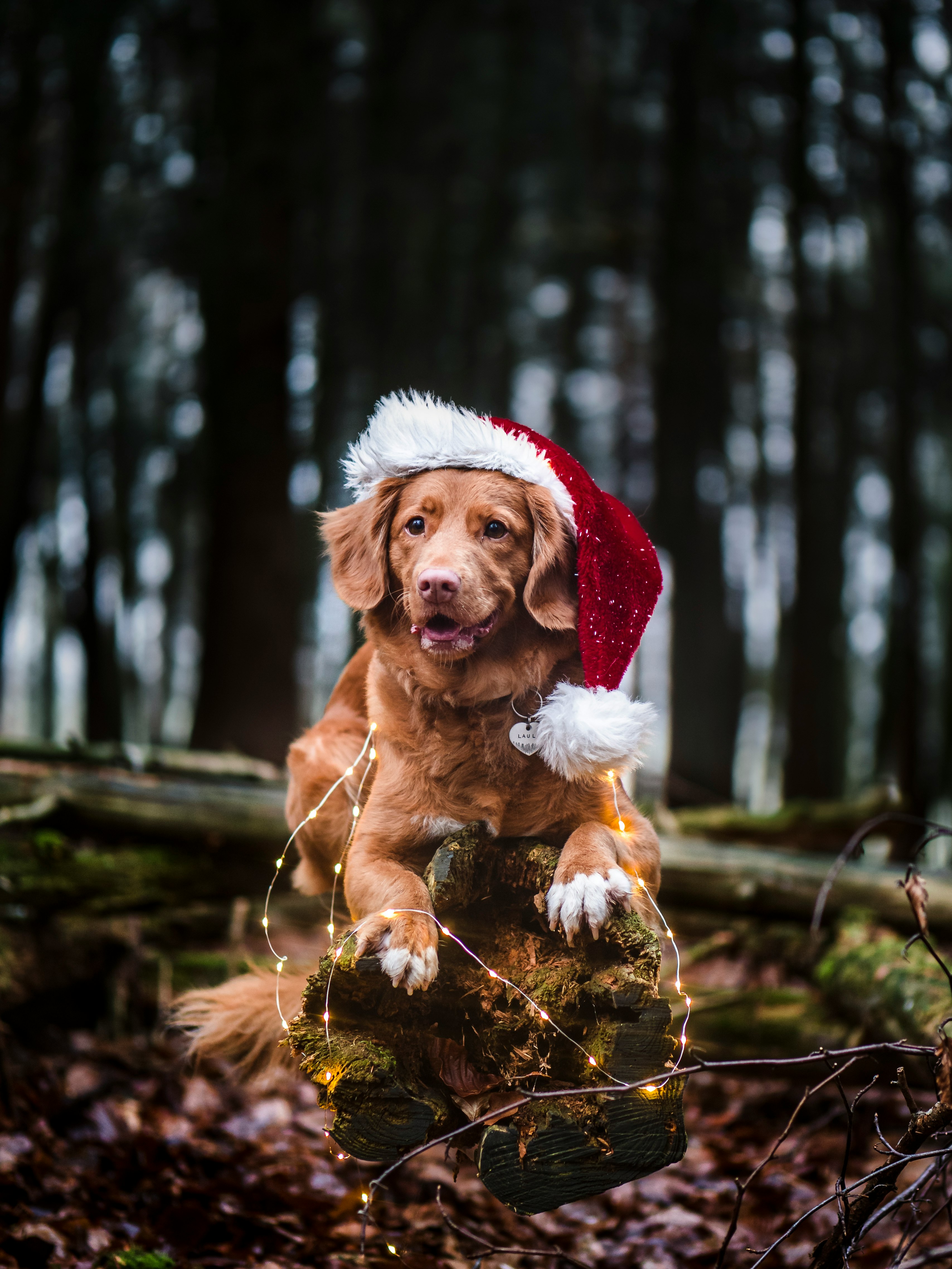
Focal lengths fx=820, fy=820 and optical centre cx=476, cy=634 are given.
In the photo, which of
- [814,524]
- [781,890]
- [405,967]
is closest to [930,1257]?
[405,967]

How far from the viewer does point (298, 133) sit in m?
6.79

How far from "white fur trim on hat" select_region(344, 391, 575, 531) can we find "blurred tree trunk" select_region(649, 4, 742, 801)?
208 inches

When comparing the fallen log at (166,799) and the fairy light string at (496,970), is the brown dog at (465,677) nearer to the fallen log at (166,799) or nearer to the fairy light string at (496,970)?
the fairy light string at (496,970)

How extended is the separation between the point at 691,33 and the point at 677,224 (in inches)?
63.8

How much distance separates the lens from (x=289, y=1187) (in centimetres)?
249

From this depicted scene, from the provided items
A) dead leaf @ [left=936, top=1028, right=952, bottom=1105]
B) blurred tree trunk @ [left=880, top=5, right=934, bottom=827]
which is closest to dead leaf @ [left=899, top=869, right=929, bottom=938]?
dead leaf @ [left=936, top=1028, right=952, bottom=1105]

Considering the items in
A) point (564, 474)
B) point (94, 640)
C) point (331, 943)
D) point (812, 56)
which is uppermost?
point (812, 56)

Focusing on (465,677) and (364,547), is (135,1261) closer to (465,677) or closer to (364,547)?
(465,677)

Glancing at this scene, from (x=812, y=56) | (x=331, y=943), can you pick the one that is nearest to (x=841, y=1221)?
(x=331, y=943)

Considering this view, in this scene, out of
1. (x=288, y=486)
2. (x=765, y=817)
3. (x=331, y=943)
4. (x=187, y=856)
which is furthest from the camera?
(x=765, y=817)

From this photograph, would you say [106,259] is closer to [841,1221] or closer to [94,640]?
[94,640]

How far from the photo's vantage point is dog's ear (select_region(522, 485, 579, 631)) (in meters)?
1.63

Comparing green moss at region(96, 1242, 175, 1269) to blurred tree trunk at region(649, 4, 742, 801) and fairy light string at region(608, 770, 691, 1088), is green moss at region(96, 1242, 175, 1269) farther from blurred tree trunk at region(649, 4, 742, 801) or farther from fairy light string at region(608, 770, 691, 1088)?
blurred tree trunk at region(649, 4, 742, 801)

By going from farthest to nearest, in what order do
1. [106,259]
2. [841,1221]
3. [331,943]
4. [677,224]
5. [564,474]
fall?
1. [677,224]
2. [106,259]
3. [564,474]
4. [331,943]
5. [841,1221]
